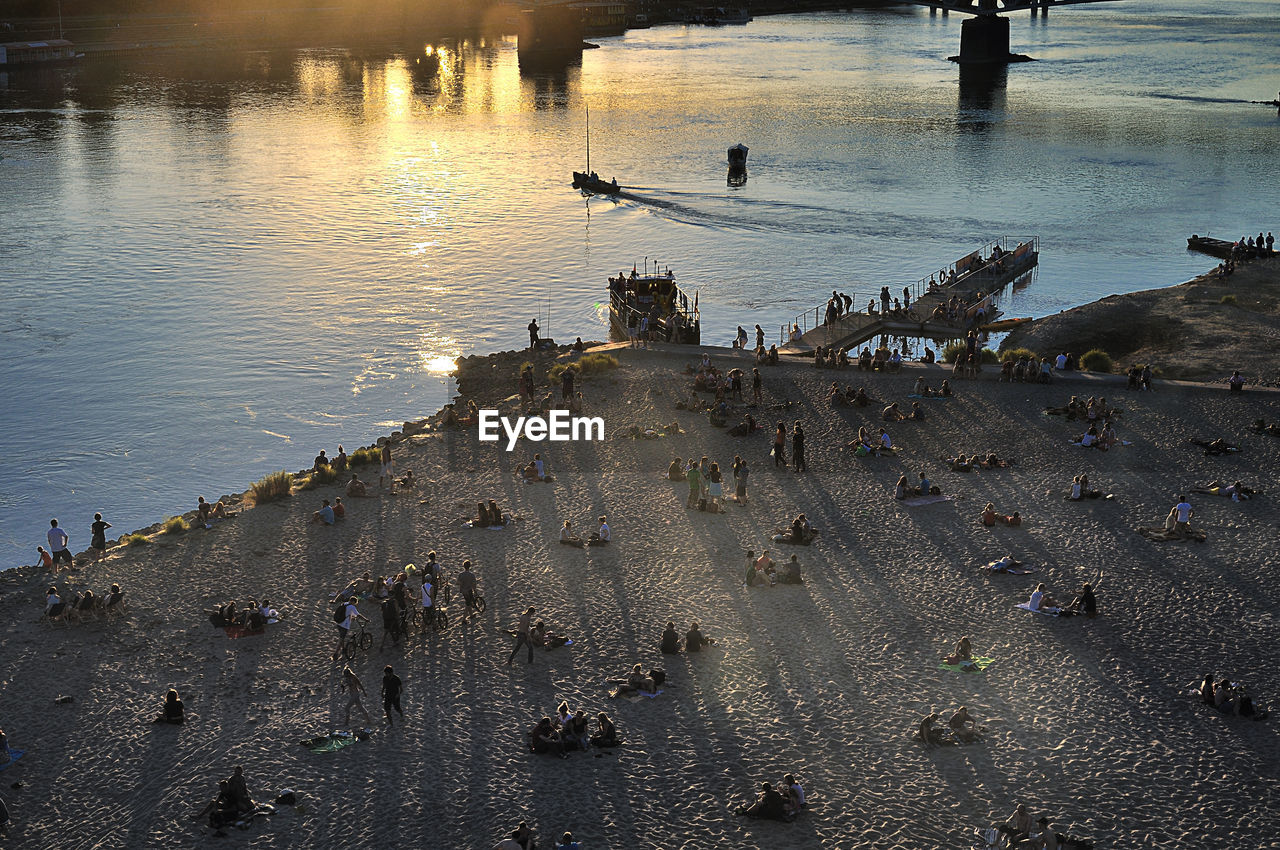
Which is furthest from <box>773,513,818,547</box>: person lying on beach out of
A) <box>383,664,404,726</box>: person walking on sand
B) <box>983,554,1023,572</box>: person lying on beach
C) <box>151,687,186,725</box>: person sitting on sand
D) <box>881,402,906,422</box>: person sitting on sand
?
<box>151,687,186,725</box>: person sitting on sand

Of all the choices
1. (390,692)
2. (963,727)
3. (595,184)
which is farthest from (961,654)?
(595,184)

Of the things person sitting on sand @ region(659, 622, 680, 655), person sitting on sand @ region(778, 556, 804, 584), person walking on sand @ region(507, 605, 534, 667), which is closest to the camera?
person walking on sand @ region(507, 605, 534, 667)

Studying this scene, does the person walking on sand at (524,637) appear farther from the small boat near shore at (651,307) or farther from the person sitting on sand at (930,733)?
the small boat near shore at (651,307)

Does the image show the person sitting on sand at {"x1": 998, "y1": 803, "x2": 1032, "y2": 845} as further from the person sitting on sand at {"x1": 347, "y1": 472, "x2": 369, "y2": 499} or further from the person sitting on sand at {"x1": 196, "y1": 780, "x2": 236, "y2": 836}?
the person sitting on sand at {"x1": 347, "y1": 472, "x2": 369, "y2": 499}

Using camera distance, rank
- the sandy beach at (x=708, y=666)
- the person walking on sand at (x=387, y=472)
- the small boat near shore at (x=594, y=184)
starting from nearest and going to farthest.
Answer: the sandy beach at (x=708, y=666) → the person walking on sand at (x=387, y=472) → the small boat near shore at (x=594, y=184)

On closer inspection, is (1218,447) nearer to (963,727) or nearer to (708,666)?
(963,727)

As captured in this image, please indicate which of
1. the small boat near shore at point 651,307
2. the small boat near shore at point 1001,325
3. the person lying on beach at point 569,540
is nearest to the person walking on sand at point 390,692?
the person lying on beach at point 569,540
